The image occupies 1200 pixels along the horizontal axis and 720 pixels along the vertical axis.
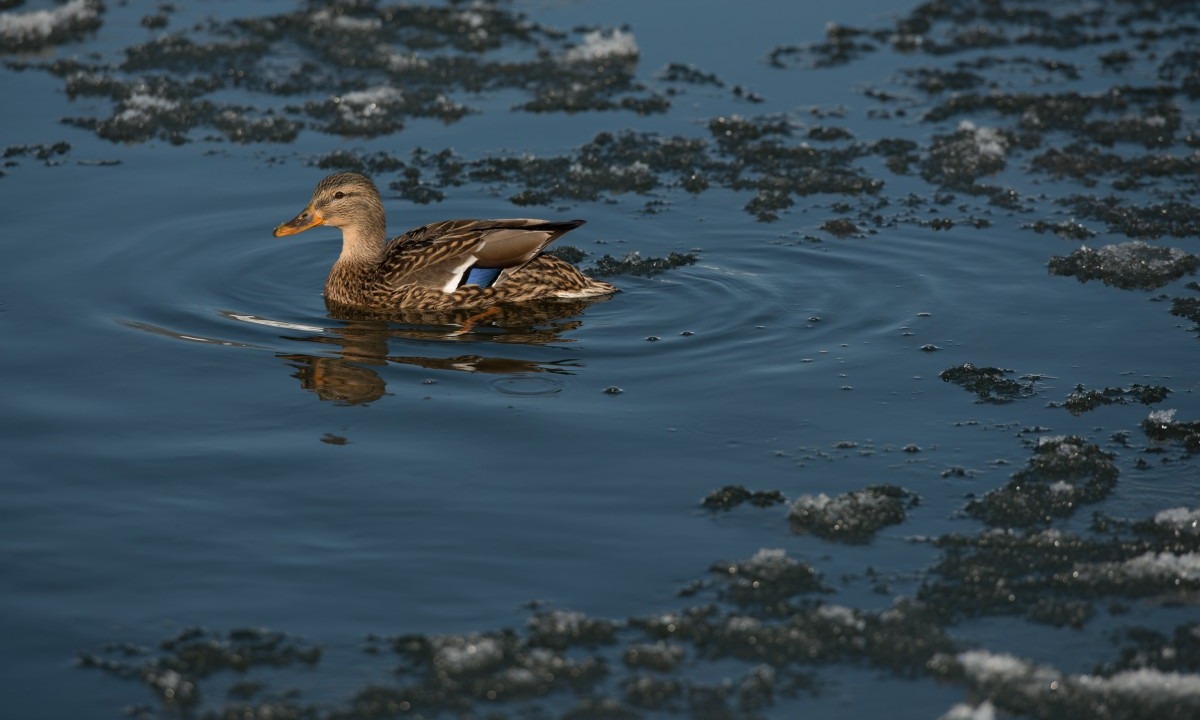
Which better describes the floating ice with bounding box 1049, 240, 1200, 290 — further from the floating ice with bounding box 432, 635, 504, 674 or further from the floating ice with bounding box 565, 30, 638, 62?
the floating ice with bounding box 432, 635, 504, 674

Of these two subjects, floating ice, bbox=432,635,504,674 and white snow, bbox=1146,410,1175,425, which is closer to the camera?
floating ice, bbox=432,635,504,674

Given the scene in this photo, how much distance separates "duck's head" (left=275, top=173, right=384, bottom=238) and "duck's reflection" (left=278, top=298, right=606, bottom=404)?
653mm

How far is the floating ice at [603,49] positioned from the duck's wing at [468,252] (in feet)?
13.3

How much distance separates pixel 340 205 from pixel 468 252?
89 centimetres

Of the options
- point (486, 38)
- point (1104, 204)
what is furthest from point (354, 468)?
point (486, 38)

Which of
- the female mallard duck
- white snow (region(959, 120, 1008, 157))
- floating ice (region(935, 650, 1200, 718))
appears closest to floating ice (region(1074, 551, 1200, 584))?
floating ice (region(935, 650, 1200, 718))

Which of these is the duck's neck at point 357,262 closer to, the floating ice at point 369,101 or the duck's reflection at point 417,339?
the duck's reflection at point 417,339

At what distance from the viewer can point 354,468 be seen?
661cm

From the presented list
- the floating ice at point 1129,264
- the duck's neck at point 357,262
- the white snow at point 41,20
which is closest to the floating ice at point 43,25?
the white snow at point 41,20

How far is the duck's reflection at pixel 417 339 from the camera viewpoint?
763cm

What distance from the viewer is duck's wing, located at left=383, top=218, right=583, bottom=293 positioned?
8.88 meters

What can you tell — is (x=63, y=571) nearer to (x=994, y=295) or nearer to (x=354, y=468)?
(x=354, y=468)

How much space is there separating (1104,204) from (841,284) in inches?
87.8

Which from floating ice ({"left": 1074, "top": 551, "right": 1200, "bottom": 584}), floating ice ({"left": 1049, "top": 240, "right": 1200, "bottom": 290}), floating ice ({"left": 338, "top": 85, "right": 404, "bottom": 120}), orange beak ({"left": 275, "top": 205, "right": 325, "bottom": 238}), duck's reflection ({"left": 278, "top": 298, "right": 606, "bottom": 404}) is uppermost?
floating ice ({"left": 338, "top": 85, "right": 404, "bottom": 120})
